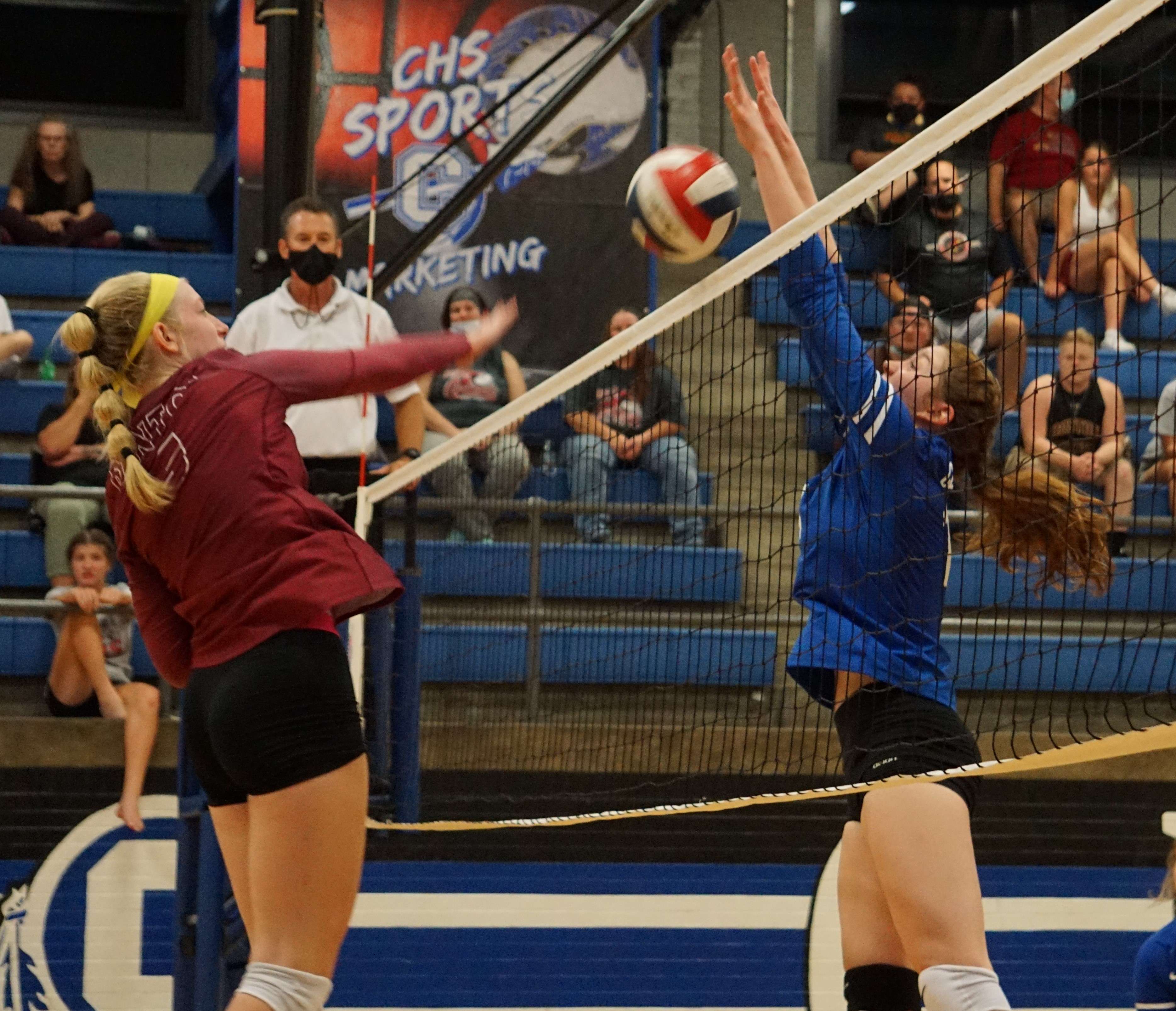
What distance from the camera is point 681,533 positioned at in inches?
282

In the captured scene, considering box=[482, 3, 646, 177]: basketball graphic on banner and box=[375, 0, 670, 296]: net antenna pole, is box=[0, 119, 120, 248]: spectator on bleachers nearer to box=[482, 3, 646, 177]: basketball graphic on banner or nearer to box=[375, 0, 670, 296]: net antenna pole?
box=[482, 3, 646, 177]: basketball graphic on banner

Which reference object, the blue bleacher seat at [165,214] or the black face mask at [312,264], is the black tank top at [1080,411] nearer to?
the black face mask at [312,264]

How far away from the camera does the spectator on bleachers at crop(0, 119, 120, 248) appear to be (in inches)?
361

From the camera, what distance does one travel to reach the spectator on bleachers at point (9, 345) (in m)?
7.80

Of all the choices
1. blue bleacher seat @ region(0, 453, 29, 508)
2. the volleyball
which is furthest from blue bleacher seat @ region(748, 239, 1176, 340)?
the volleyball

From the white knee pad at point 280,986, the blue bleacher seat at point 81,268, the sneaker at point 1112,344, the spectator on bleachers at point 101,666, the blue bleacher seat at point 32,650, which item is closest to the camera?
the white knee pad at point 280,986

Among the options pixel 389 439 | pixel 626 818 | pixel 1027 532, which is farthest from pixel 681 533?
pixel 1027 532

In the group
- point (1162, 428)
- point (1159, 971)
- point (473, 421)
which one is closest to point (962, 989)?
point (1159, 971)

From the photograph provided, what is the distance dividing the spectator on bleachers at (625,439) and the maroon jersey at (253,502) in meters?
3.59

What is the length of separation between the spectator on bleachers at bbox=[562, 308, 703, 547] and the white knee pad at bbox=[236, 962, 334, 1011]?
3.89m

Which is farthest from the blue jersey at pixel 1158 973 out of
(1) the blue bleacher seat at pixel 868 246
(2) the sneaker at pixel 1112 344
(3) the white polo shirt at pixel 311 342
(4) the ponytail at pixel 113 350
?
(1) the blue bleacher seat at pixel 868 246

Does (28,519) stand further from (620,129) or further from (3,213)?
(620,129)

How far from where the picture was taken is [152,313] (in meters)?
3.14

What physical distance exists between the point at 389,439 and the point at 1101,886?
167 inches
